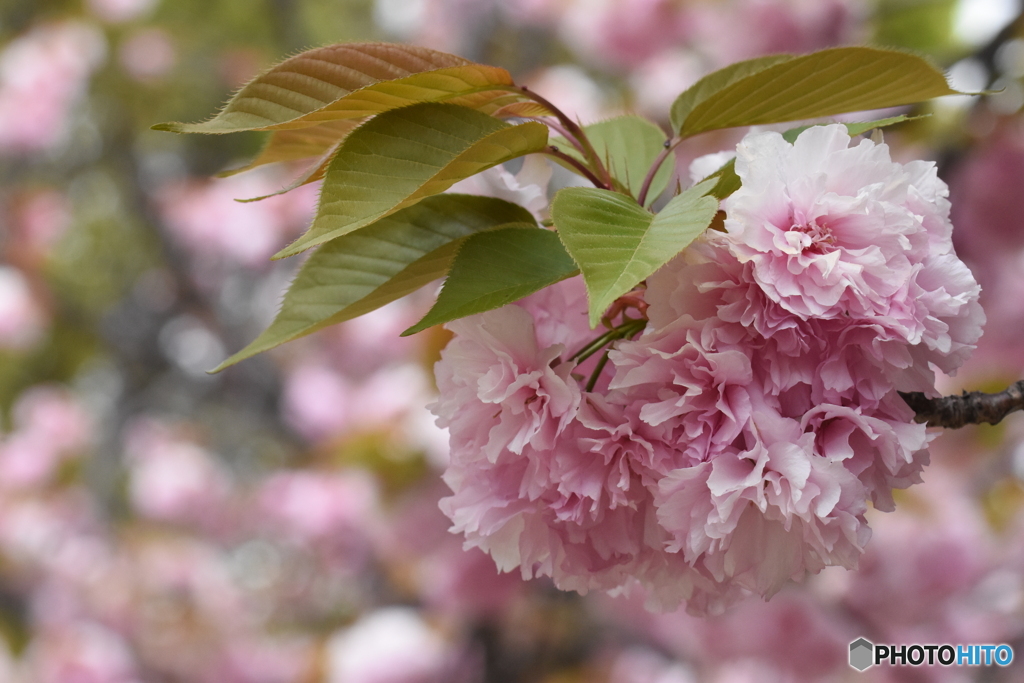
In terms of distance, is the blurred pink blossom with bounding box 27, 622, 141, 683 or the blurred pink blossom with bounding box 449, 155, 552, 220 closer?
the blurred pink blossom with bounding box 449, 155, 552, 220

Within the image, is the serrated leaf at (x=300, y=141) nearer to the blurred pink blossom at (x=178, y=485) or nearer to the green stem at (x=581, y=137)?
the green stem at (x=581, y=137)

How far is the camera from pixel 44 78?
Answer: 2635mm

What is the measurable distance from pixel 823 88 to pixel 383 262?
0.21 m

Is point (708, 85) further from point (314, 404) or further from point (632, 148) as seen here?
point (314, 404)

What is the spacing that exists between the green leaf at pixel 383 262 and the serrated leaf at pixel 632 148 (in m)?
0.08

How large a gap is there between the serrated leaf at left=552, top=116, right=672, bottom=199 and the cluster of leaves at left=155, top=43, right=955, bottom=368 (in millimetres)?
15

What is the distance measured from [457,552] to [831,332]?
1.35 meters

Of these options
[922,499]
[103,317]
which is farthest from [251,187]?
[922,499]

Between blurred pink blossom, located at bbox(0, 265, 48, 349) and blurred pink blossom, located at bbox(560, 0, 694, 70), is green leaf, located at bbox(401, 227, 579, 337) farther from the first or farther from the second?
blurred pink blossom, located at bbox(0, 265, 48, 349)

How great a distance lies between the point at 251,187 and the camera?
2619mm

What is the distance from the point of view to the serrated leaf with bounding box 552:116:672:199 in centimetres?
41

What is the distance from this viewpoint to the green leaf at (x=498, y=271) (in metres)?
0.30

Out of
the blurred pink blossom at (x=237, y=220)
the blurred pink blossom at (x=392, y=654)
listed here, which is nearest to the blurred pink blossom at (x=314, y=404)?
the blurred pink blossom at (x=237, y=220)

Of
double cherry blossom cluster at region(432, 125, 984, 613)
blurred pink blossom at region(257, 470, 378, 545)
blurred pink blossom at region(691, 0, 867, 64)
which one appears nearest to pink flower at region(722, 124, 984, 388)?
double cherry blossom cluster at region(432, 125, 984, 613)
